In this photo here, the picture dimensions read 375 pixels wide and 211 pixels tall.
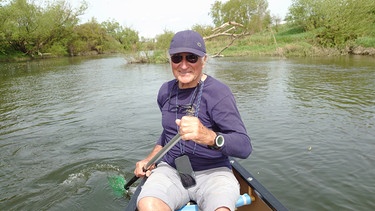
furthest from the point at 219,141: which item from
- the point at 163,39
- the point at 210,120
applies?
the point at 163,39

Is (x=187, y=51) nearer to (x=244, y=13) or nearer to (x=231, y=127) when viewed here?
(x=231, y=127)

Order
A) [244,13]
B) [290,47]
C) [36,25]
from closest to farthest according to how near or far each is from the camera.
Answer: [290,47] → [36,25] → [244,13]

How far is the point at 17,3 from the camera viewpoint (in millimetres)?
39781

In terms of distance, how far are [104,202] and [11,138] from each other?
384 centimetres

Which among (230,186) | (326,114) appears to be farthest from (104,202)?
(326,114)

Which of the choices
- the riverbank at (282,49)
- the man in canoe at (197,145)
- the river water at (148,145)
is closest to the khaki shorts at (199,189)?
the man in canoe at (197,145)

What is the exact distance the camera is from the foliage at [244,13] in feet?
175

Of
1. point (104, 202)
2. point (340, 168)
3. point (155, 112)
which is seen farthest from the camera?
point (155, 112)

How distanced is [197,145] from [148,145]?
12.3 feet

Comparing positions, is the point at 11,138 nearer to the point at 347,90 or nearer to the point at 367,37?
the point at 347,90

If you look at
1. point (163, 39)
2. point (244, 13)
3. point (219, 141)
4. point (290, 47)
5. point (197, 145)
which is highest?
point (244, 13)

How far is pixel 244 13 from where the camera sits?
60.5 m

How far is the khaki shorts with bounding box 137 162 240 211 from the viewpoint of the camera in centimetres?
211

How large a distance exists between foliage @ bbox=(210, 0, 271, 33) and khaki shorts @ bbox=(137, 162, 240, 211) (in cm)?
5147
